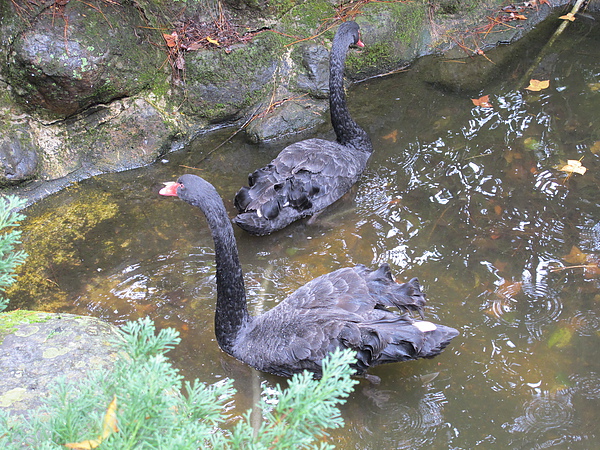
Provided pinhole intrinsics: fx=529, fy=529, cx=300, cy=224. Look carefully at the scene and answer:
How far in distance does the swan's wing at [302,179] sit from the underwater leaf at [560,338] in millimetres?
2270

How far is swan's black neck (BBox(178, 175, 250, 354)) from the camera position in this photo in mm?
3346

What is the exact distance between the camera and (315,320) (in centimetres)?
341

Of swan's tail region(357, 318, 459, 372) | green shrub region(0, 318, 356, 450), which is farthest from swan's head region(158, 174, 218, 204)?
green shrub region(0, 318, 356, 450)

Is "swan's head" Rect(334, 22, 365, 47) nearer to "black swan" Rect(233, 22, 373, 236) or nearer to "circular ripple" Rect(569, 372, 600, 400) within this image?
"black swan" Rect(233, 22, 373, 236)

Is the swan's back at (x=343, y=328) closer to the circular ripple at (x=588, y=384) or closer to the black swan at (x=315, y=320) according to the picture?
the black swan at (x=315, y=320)

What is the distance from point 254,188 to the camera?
4.73 m

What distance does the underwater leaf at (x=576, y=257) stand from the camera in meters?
4.12

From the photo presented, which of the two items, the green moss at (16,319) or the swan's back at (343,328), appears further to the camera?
the swan's back at (343,328)

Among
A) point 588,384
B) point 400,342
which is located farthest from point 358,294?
point 588,384

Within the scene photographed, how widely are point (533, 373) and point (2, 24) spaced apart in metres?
5.50

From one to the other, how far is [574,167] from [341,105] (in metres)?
2.29

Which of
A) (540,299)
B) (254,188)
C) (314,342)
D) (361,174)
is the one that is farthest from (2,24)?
(540,299)

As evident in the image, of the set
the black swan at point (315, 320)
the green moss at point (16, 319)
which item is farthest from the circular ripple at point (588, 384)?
the green moss at point (16, 319)

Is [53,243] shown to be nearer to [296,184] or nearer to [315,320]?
[296,184]
